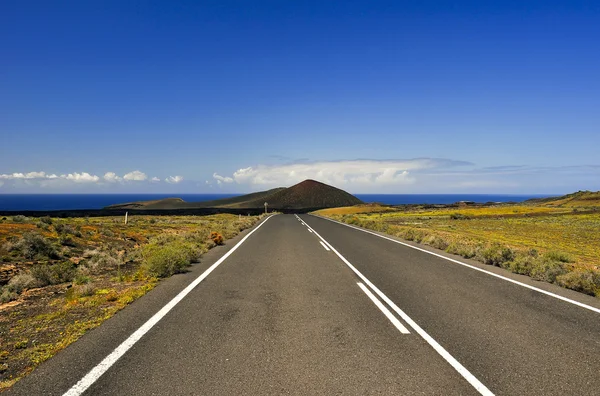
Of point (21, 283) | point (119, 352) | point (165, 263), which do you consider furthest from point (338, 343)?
point (21, 283)

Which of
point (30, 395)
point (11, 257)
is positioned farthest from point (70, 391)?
point (11, 257)

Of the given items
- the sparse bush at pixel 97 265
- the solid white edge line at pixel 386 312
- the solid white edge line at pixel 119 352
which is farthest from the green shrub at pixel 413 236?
the solid white edge line at pixel 119 352

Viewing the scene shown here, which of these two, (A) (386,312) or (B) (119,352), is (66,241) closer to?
(B) (119,352)

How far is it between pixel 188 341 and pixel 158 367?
811mm

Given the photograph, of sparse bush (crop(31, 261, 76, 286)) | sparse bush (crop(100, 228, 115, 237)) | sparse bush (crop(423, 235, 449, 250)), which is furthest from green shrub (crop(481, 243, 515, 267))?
sparse bush (crop(100, 228, 115, 237))

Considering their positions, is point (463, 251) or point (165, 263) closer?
point (165, 263)

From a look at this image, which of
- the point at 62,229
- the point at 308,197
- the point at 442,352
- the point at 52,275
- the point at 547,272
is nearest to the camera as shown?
the point at 442,352

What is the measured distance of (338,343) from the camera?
196 inches

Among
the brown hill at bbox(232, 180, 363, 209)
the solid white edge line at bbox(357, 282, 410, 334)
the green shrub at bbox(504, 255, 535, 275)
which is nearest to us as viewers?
the solid white edge line at bbox(357, 282, 410, 334)

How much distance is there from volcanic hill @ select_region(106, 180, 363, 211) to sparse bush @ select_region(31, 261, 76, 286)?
151 metres

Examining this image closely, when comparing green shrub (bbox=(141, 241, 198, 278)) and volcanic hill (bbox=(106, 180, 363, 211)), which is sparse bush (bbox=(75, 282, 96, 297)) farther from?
volcanic hill (bbox=(106, 180, 363, 211))

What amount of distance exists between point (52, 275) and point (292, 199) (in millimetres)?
160875

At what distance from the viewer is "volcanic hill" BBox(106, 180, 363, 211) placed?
16675 cm

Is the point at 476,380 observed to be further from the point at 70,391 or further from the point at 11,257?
the point at 11,257
